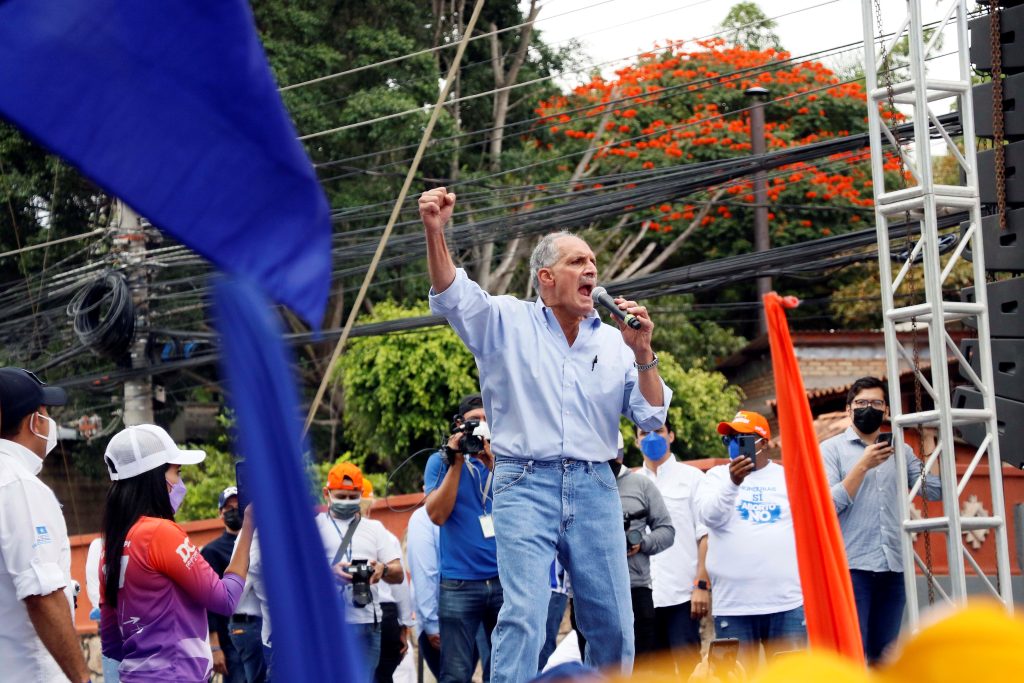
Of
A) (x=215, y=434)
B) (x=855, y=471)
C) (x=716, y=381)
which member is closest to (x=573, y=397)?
(x=855, y=471)

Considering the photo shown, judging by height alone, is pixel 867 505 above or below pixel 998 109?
below

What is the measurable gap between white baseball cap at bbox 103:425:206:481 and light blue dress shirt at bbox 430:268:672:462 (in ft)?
3.68

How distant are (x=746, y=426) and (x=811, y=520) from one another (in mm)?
2507

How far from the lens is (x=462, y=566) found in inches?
272

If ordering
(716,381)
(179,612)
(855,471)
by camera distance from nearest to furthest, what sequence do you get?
1. (179,612)
2. (855,471)
3. (716,381)

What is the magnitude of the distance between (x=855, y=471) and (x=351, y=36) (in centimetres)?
1428

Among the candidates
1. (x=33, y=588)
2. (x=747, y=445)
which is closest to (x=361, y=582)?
(x=747, y=445)

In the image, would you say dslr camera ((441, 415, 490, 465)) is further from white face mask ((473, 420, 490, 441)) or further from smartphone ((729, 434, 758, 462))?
smartphone ((729, 434, 758, 462))

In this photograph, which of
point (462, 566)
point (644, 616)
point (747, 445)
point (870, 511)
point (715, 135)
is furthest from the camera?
point (715, 135)

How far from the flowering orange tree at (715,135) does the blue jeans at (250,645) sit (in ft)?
45.4

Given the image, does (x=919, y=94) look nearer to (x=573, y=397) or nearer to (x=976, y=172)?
(x=976, y=172)

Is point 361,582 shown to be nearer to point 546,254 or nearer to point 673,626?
point 673,626

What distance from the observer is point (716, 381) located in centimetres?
1855

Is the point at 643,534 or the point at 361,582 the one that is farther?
the point at 361,582
